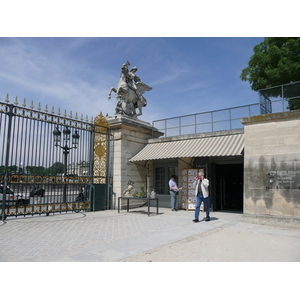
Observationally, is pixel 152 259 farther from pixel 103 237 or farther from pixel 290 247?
pixel 290 247

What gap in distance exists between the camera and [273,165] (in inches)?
357

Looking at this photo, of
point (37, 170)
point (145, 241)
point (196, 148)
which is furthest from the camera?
point (196, 148)

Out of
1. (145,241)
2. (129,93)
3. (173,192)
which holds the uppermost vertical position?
(129,93)

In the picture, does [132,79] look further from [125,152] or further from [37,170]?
[37,170]

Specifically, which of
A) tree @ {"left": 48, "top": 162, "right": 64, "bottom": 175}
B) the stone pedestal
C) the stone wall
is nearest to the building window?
the stone pedestal

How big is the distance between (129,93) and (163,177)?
503cm

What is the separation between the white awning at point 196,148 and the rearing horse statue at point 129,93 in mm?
2328

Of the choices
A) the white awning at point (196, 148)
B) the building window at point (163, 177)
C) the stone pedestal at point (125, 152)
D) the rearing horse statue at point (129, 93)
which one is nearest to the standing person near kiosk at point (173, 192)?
the white awning at point (196, 148)

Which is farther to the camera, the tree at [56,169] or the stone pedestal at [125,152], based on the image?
the stone pedestal at [125,152]

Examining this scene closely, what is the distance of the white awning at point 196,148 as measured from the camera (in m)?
11.7

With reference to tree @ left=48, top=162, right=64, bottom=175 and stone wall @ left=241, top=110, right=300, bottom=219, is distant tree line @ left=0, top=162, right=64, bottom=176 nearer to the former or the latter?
tree @ left=48, top=162, right=64, bottom=175

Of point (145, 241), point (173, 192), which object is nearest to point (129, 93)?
point (173, 192)

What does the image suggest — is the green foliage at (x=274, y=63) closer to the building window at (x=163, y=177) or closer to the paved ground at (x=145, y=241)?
the building window at (x=163, y=177)

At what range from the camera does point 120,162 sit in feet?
44.2
